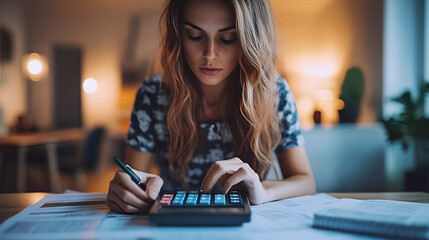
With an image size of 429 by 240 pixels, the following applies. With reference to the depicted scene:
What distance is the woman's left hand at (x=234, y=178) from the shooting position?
0.64 metres

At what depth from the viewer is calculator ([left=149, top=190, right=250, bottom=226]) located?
20.5 inches

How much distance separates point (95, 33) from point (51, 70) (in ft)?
2.99

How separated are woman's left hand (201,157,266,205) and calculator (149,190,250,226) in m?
0.04

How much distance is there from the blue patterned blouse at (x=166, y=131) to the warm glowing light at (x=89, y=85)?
14.9 feet

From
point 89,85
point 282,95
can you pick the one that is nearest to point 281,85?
point 282,95

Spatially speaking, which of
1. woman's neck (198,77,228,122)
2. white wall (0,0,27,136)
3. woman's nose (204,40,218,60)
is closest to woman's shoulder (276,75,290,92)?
woman's neck (198,77,228,122)

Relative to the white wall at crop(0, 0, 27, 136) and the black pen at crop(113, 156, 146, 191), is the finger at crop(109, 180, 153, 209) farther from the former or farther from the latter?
the white wall at crop(0, 0, 27, 136)

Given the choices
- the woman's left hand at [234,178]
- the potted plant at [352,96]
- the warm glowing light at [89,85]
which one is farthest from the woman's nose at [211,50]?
the warm glowing light at [89,85]

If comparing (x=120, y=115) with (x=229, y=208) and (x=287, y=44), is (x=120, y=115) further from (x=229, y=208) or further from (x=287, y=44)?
(x=229, y=208)

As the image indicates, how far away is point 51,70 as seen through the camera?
5.17 metres

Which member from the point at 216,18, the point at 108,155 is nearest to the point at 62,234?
the point at 216,18

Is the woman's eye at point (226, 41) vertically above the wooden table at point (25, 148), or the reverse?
the woman's eye at point (226, 41)

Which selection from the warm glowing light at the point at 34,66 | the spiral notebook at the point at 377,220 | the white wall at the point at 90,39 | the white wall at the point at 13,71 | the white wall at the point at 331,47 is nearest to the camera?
the spiral notebook at the point at 377,220

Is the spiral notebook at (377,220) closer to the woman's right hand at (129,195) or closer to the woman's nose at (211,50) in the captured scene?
the woman's right hand at (129,195)
